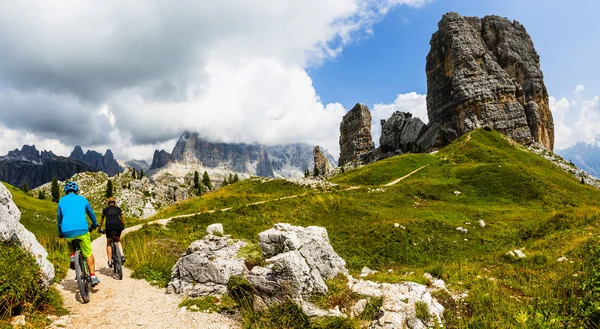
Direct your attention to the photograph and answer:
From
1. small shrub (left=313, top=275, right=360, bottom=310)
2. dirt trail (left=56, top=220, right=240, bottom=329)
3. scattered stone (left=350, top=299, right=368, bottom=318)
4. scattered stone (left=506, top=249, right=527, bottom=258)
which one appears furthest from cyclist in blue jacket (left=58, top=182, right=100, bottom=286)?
scattered stone (left=506, top=249, right=527, bottom=258)

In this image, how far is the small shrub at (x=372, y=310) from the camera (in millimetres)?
8094

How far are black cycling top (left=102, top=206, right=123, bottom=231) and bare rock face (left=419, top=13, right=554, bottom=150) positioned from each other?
123 m

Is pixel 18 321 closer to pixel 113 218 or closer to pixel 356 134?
pixel 113 218

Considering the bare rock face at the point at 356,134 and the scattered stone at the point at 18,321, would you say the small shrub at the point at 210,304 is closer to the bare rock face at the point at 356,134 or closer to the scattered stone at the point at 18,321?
the scattered stone at the point at 18,321

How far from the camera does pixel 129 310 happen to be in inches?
384

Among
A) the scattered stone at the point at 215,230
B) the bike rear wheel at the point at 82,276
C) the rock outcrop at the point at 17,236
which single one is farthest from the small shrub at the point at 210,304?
the scattered stone at the point at 215,230

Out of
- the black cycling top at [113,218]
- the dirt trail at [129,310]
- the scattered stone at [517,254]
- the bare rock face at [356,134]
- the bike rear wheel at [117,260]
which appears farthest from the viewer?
the bare rock face at [356,134]

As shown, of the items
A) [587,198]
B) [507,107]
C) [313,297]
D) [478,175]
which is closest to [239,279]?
[313,297]

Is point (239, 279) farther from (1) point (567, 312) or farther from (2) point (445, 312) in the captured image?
(1) point (567, 312)

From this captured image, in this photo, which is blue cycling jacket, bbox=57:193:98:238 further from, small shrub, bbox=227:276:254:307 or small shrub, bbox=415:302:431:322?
small shrub, bbox=415:302:431:322

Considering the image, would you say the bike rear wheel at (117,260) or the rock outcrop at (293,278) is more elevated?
the bike rear wheel at (117,260)

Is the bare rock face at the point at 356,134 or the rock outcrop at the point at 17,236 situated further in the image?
the bare rock face at the point at 356,134

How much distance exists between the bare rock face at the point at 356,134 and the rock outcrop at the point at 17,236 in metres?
163

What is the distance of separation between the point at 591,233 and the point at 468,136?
86284mm
